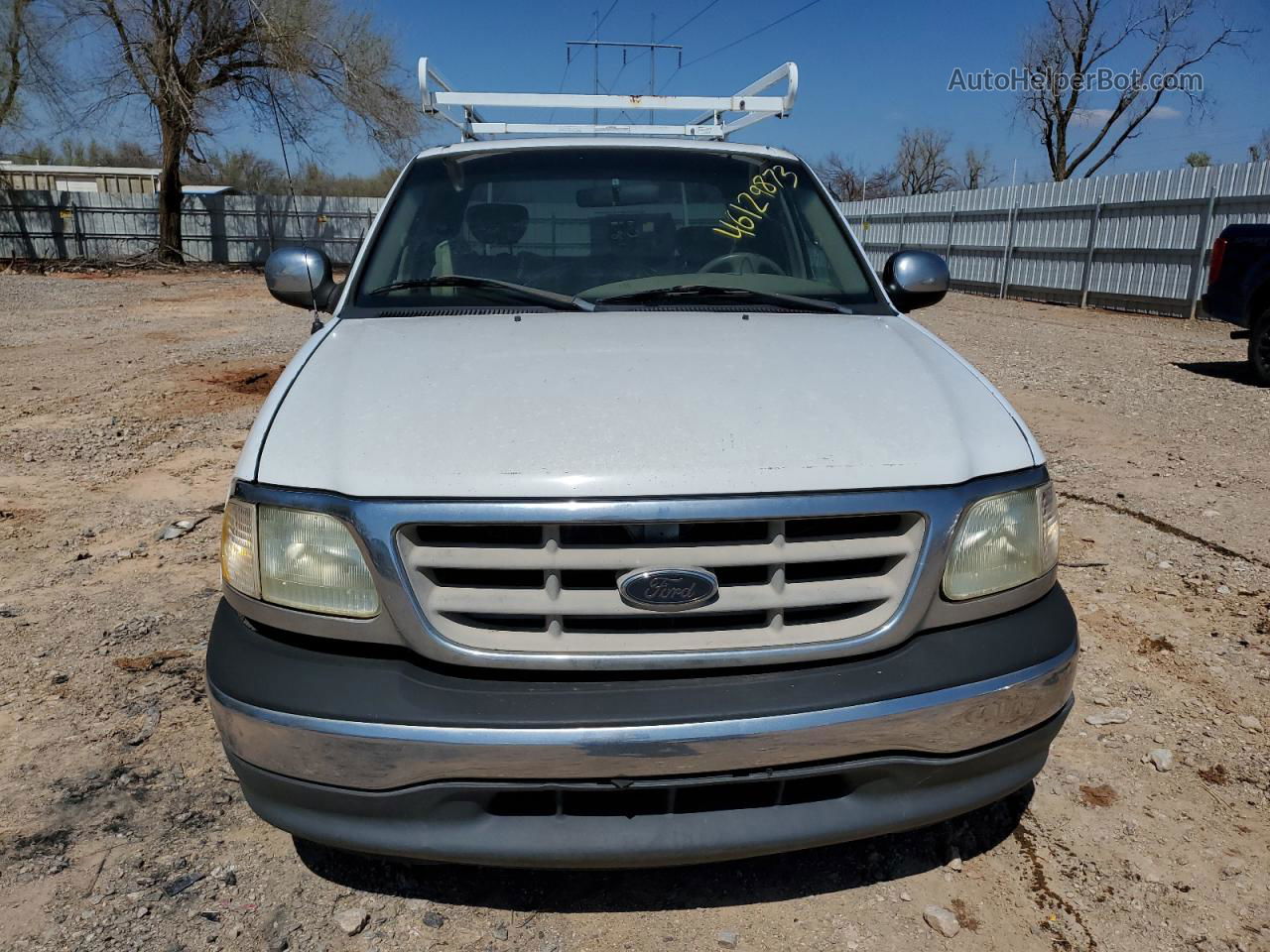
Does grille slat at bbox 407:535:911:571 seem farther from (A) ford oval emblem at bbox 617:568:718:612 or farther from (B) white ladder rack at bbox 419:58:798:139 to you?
(B) white ladder rack at bbox 419:58:798:139

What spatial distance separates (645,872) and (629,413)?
1.16 meters

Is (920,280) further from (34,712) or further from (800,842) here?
(34,712)

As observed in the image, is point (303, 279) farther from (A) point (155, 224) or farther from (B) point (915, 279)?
(A) point (155, 224)

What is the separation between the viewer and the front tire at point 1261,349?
9.02 meters

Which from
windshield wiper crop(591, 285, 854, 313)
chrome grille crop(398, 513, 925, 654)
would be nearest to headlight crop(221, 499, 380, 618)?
chrome grille crop(398, 513, 925, 654)

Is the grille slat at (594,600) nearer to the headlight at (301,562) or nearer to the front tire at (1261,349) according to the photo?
the headlight at (301,562)

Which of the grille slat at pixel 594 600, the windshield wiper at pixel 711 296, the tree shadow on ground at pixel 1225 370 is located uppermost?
the windshield wiper at pixel 711 296

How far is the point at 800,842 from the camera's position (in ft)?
6.30

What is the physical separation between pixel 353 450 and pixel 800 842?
123 centimetres

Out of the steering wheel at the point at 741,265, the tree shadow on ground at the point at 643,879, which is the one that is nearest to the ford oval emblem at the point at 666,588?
the tree shadow on ground at the point at 643,879

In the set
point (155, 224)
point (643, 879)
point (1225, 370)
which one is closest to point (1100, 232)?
point (1225, 370)

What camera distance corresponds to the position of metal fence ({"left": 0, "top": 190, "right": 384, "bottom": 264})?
27984 mm

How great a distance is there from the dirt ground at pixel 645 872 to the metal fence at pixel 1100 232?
455 inches

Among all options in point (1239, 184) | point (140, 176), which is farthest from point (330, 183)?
point (1239, 184)
